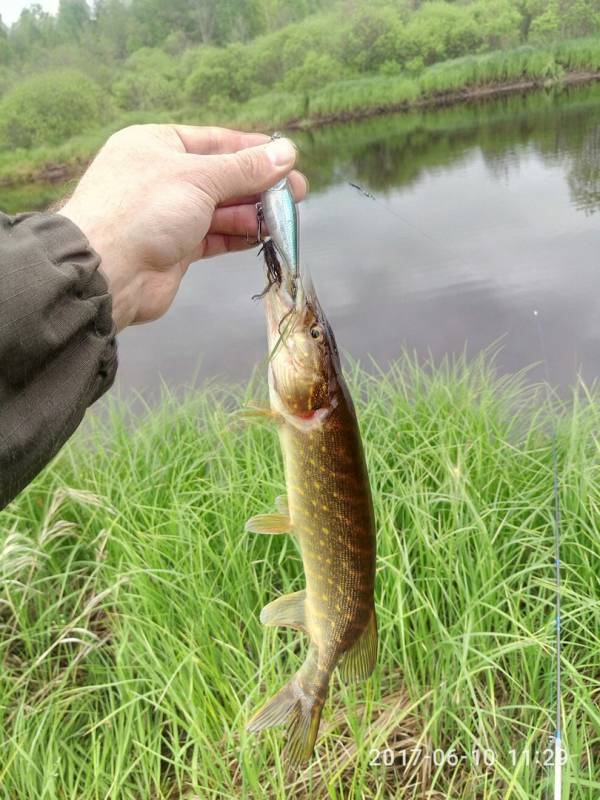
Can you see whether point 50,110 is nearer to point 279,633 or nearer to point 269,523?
point 279,633

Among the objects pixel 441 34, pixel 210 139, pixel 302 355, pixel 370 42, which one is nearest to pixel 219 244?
pixel 210 139

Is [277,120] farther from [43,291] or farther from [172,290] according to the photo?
[43,291]

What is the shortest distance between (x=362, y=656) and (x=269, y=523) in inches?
11.1

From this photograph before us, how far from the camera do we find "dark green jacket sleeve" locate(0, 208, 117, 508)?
3.20 ft

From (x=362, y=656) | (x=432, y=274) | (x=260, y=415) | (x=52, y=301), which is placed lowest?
(x=432, y=274)

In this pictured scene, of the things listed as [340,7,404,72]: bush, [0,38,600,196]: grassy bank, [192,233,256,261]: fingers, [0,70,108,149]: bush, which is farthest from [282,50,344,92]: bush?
[192,233,256,261]: fingers

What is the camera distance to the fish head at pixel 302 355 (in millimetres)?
1063

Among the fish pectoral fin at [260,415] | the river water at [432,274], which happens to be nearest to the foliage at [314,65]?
the river water at [432,274]

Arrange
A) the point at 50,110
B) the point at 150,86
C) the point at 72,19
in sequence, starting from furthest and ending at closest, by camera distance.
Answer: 1. the point at 72,19
2. the point at 150,86
3. the point at 50,110

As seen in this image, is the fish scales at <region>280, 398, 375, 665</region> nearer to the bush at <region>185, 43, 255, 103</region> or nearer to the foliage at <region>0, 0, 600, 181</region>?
the foliage at <region>0, 0, 600, 181</region>

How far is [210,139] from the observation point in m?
1.58

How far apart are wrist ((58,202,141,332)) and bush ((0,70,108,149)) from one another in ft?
66.3

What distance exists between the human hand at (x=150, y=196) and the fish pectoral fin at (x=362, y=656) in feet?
2.53

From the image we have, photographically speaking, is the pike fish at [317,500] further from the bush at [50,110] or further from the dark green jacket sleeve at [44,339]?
the bush at [50,110]
